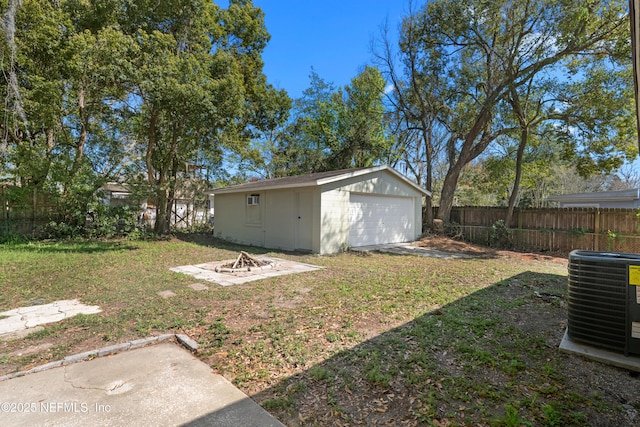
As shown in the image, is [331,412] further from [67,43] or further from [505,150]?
[505,150]

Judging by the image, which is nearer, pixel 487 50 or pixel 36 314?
pixel 36 314

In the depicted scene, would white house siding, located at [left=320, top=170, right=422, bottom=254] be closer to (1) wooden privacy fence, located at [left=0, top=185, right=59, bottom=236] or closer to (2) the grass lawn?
(2) the grass lawn

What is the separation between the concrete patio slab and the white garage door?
3419 millimetres

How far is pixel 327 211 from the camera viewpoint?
9727mm

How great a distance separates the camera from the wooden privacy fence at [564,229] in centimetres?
952

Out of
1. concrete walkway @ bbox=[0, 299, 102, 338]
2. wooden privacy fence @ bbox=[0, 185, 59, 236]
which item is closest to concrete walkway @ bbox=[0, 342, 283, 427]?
concrete walkway @ bbox=[0, 299, 102, 338]

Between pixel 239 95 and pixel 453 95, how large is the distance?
953 centimetres

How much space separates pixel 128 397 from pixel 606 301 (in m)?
4.29

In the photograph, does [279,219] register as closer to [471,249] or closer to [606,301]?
[471,249]

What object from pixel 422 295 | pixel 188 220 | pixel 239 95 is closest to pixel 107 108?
pixel 239 95

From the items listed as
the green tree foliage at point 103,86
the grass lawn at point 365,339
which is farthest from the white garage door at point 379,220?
the green tree foliage at point 103,86

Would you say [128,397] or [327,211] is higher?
[327,211]

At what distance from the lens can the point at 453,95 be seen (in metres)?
14.3

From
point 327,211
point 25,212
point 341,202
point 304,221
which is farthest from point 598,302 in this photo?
point 25,212
